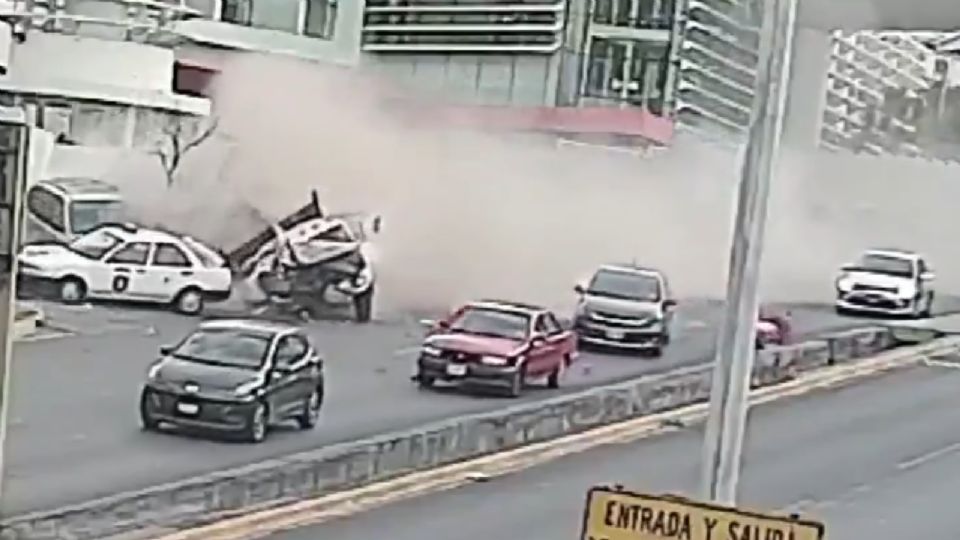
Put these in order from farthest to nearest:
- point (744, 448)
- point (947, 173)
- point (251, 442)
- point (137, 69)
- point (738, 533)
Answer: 1. point (137, 69)
2. point (251, 442)
3. point (947, 173)
4. point (744, 448)
5. point (738, 533)

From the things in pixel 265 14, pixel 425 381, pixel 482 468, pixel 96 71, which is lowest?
pixel 482 468

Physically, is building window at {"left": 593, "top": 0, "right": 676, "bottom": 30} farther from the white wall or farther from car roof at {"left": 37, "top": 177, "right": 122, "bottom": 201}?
car roof at {"left": 37, "top": 177, "right": 122, "bottom": 201}

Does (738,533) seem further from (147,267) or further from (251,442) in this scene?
(147,267)

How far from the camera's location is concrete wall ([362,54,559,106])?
11.2ft

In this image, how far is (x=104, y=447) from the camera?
10.6ft

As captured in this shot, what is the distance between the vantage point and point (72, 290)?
3.39m

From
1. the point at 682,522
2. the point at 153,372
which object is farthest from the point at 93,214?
the point at 682,522

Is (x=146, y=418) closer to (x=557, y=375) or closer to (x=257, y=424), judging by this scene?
(x=257, y=424)

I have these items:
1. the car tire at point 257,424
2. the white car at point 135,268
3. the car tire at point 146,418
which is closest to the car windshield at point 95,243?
the white car at point 135,268

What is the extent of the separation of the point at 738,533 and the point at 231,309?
159 centimetres

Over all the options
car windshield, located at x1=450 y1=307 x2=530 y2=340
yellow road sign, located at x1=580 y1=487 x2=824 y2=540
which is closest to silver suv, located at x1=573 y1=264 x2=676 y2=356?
car windshield, located at x1=450 y1=307 x2=530 y2=340

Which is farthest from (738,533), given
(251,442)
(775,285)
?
(251,442)

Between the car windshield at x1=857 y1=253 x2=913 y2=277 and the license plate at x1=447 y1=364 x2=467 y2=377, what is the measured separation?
0.77 m

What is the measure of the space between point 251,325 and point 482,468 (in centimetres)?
54
